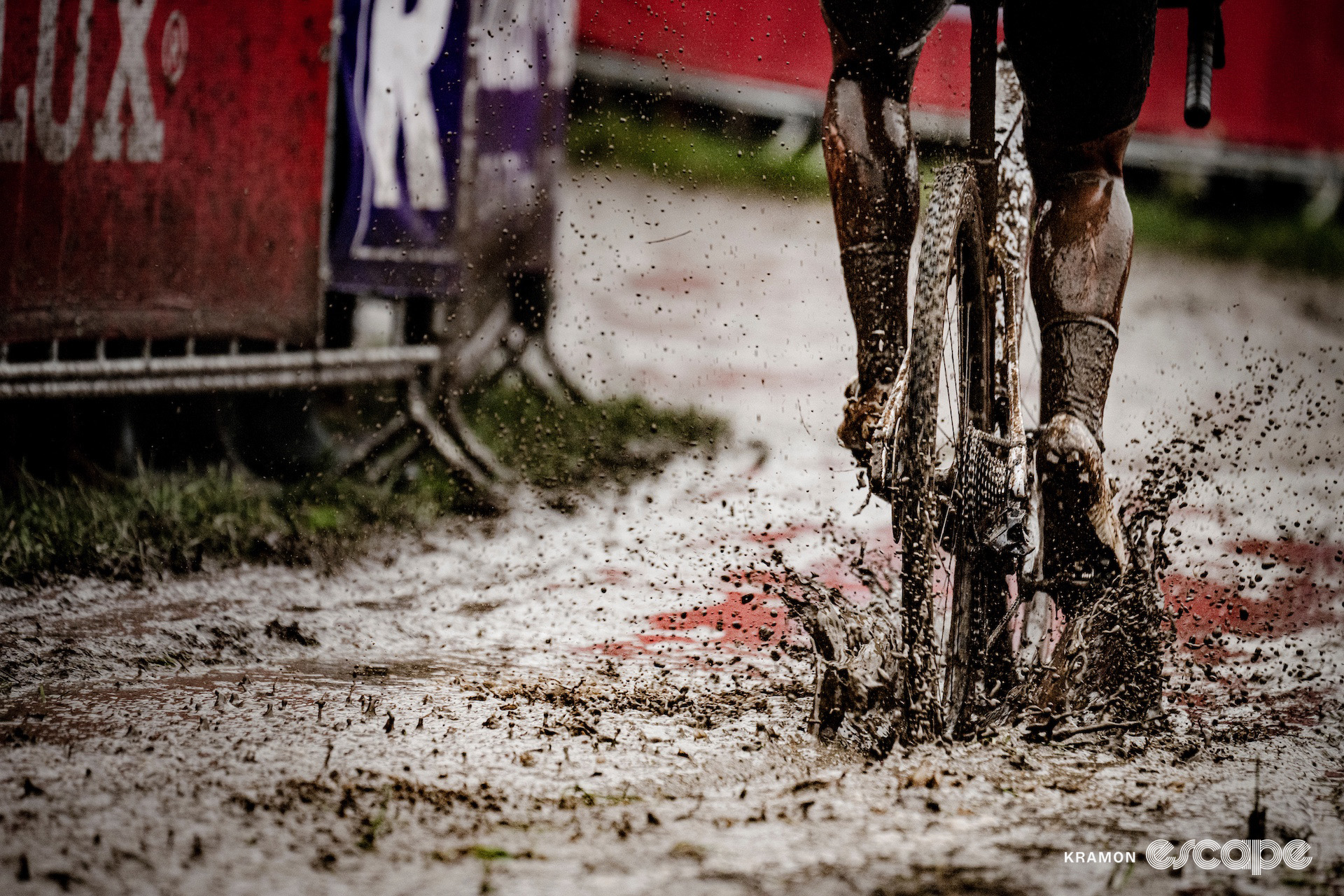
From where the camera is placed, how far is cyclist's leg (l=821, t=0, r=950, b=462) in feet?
11.0

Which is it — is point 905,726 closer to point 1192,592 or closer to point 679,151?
point 1192,592

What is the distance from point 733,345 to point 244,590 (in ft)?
19.9

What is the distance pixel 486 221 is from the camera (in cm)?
623

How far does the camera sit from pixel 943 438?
10.8 ft

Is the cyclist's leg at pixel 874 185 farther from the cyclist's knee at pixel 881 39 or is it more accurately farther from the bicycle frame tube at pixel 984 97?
the bicycle frame tube at pixel 984 97

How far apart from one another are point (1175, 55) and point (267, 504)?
1227 cm

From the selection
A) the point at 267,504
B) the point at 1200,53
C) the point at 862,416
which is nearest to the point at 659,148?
the point at 267,504

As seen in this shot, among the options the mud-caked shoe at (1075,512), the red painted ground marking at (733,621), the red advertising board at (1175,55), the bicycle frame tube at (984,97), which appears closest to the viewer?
the mud-caked shoe at (1075,512)

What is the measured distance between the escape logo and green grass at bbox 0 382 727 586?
117 inches

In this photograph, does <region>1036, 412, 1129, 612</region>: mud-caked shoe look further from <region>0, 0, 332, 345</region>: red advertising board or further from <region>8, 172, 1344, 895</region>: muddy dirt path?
<region>0, 0, 332, 345</region>: red advertising board

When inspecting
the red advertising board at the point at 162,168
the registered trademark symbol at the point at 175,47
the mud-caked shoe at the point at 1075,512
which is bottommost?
the mud-caked shoe at the point at 1075,512

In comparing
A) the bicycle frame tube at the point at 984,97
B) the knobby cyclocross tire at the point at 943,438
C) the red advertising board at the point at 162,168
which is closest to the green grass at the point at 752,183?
the red advertising board at the point at 162,168

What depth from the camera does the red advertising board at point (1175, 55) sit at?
12703 millimetres

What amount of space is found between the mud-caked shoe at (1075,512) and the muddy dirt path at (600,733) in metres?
0.42
